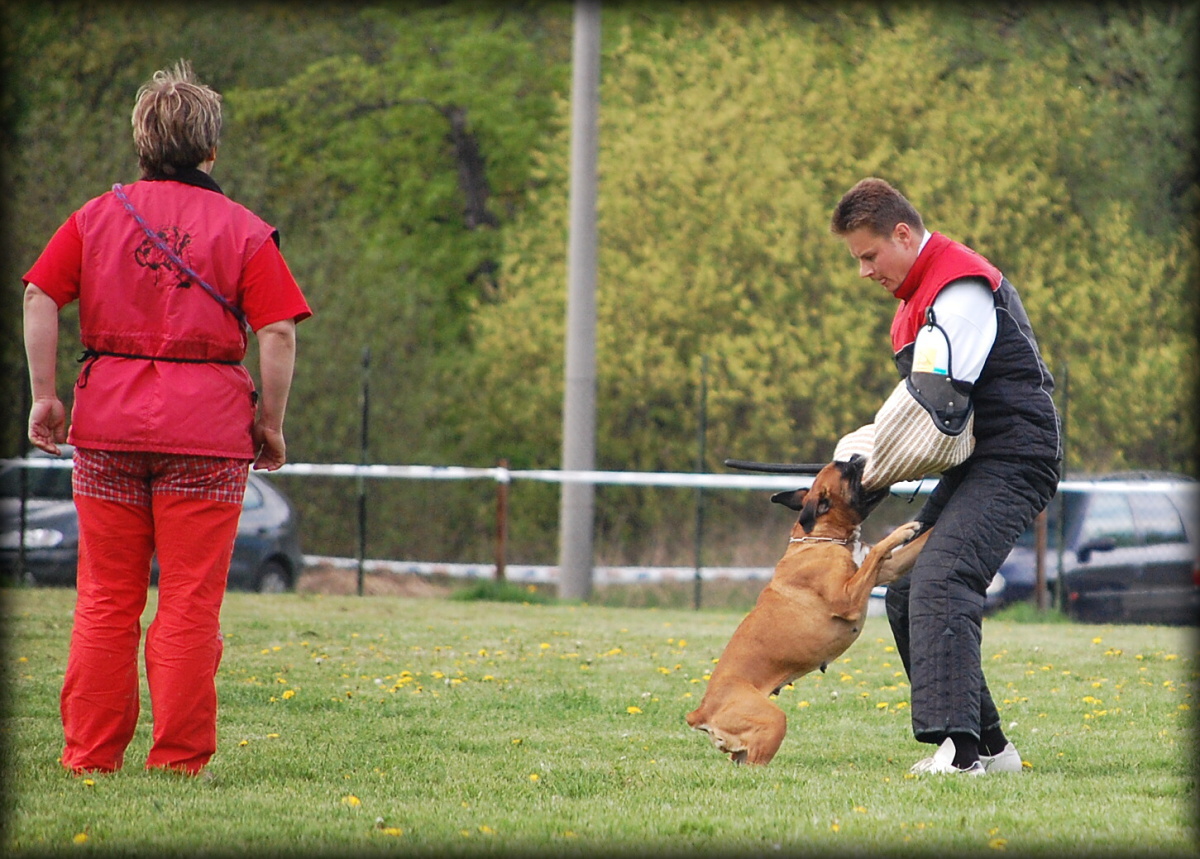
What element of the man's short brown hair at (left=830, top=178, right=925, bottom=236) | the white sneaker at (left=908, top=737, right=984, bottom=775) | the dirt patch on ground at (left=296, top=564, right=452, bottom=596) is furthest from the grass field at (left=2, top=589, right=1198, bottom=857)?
the dirt patch on ground at (left=296, top=564, right=452, bottom=596)

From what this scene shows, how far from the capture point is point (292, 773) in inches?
169

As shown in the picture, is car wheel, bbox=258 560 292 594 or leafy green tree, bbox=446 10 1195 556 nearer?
car wheel, bbox=258 560 292 594

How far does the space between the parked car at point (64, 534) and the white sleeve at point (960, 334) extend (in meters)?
7.90

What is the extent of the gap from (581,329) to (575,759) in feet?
26.4

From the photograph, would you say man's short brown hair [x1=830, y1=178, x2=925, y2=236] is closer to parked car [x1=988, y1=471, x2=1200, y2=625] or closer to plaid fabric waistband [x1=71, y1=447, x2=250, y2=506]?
plaid fabric waistband [x1=71, y1=447, x2=250, y2=506]

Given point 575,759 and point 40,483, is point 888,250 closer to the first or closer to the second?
point 575,759

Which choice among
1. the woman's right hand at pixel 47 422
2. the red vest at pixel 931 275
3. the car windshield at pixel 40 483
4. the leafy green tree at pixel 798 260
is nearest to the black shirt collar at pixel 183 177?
the woman's right hand at pixel 47 422

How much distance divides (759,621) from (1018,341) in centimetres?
123

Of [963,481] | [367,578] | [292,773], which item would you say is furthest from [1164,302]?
[292,773]

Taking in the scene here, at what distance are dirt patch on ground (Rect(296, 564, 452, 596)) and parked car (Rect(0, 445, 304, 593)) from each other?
6.08 feet

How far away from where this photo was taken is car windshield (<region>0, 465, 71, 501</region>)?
12.0m

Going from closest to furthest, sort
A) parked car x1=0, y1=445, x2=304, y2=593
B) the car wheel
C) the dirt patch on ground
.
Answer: parked car x1=0, y1=445, x2=304, y2=593, the car wheel, the dirt patch on ground

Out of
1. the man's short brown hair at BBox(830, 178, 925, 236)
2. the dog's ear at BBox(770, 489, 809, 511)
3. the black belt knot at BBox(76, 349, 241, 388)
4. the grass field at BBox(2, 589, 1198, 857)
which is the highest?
the man's short brown hair at BBox(830, 178, 925, 236)

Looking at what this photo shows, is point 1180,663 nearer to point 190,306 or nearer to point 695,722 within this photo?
point 695,722
